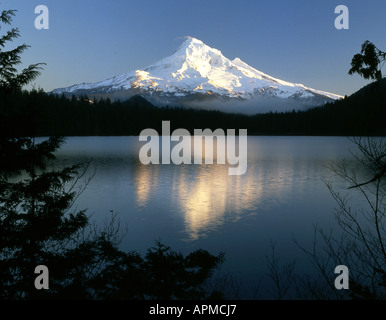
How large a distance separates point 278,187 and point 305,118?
17705 centimetres

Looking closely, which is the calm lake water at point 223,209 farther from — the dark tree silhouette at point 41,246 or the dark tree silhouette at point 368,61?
the dark tree silhouette at point 368,61

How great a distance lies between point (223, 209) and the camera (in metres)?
23.0

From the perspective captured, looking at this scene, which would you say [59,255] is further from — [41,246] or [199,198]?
[199,198]

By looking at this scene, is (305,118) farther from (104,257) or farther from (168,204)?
(104,257)

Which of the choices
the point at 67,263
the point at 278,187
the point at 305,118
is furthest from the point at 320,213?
the point at 305,118

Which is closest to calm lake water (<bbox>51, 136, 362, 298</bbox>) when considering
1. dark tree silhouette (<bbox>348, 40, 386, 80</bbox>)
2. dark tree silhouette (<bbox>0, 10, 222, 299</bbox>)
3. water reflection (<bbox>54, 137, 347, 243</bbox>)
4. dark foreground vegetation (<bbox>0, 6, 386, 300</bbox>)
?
water reflection (<bbox>54, 137, 347, 243</bbox>)

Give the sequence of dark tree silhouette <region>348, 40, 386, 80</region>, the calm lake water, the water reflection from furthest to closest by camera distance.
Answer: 1. the water reflection
2. the calm lake water
3. dark tree silhouette <region>348, 40, 386, 80</region>

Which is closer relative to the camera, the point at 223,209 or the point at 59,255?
the point at 59,255

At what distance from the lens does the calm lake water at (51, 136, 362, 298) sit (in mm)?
15188

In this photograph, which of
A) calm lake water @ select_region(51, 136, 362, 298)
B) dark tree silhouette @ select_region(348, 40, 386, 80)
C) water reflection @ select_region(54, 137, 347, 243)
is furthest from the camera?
water reflection @ select_region(54, 137, 347, 243)

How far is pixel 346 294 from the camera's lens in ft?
32.1

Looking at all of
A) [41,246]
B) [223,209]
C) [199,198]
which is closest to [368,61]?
[41,246]

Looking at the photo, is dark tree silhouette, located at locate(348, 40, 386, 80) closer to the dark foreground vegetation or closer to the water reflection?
the dark foreground vegetation

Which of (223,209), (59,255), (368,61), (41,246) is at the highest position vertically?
(368,61)
